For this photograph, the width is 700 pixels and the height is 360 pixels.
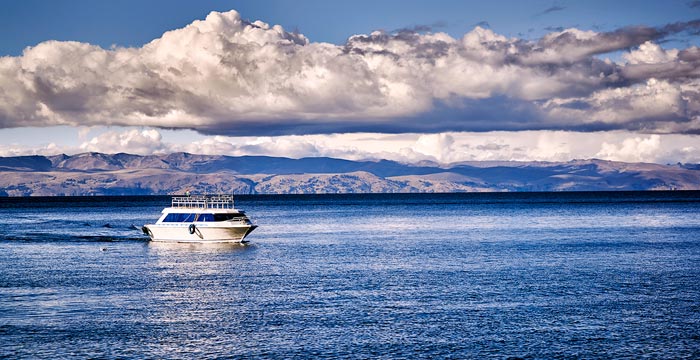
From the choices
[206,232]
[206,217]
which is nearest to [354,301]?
[206,232]

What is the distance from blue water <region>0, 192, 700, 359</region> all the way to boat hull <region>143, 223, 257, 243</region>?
5.02 m

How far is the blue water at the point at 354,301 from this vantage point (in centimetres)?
4069

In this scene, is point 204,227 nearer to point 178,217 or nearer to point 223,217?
point 223,217

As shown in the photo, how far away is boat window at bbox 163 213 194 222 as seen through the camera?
358ft

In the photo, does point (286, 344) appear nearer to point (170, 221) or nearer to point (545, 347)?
point (545, 347)

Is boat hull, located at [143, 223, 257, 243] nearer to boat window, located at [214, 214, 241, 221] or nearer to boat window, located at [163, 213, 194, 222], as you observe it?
boat window, located at [163, 213, 194, 222]

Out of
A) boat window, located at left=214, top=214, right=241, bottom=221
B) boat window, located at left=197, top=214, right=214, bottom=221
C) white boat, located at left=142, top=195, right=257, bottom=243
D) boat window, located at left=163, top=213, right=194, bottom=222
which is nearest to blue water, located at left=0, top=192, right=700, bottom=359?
white boat, located at left=142, top=195, right=257, bottom=243

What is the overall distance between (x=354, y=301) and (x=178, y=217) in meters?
61.7

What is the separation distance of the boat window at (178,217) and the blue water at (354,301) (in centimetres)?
872

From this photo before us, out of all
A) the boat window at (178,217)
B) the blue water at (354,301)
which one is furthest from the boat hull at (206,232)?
the blue water at (354,301)

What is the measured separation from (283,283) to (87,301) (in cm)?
1600

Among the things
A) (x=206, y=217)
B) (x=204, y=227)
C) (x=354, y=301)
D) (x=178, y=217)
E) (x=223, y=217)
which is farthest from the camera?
(x=178, y=217)

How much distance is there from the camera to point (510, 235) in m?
125

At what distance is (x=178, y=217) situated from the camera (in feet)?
363
